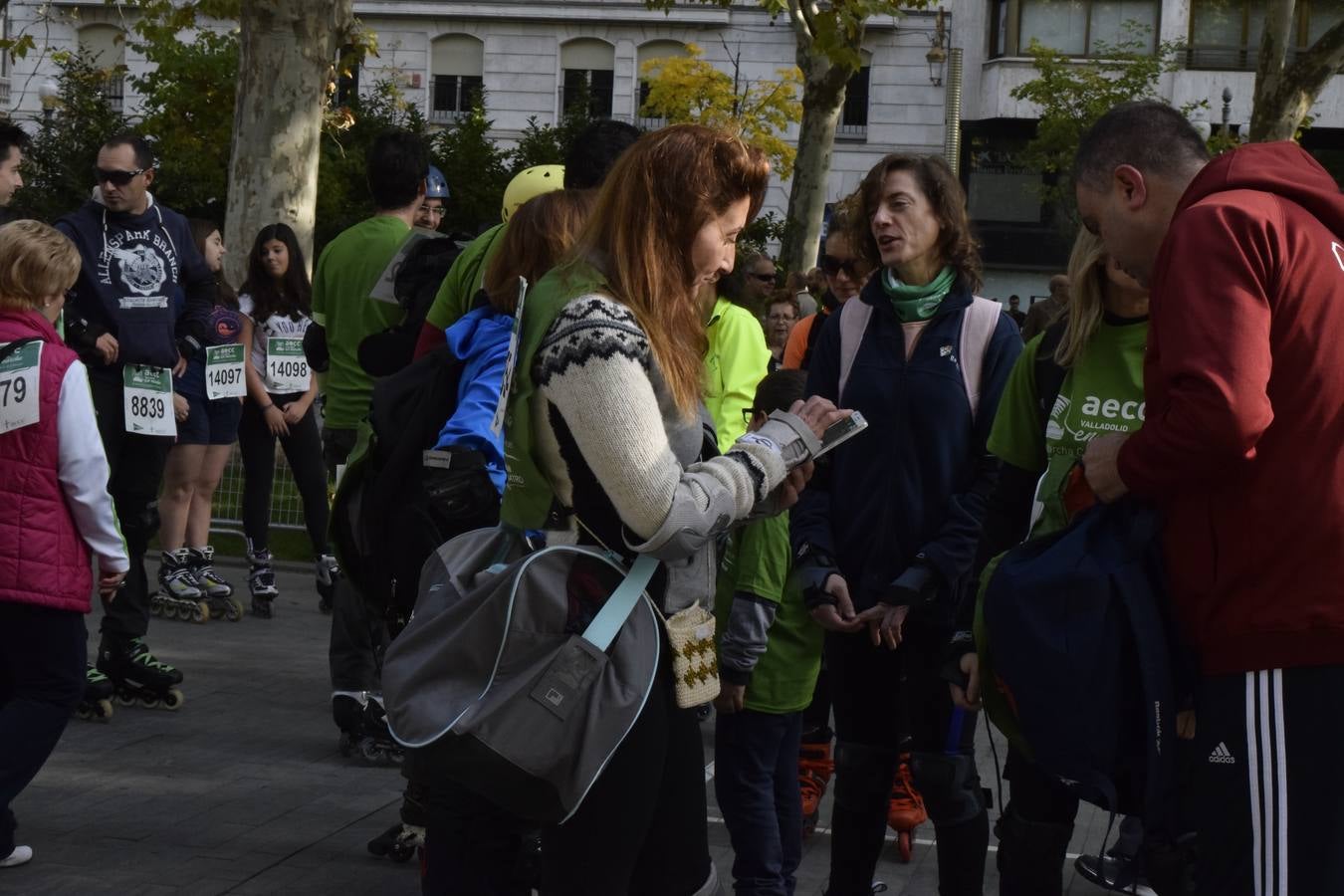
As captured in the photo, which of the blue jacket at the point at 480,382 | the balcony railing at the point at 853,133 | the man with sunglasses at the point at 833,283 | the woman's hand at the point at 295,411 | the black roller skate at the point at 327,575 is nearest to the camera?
the blue jacket at the point at 480,382

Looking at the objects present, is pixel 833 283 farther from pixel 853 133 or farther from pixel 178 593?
pixel 853 133

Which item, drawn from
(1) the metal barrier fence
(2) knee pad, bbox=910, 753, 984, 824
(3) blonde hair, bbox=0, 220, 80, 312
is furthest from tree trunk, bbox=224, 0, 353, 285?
(2) knee pad, bbox=910, 753, 984, 824

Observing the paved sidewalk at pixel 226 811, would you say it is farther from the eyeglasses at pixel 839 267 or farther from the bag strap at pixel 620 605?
the bag strap at pixel 620 605

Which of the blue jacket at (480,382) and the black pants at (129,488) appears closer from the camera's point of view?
the blue jacket at (480,382)

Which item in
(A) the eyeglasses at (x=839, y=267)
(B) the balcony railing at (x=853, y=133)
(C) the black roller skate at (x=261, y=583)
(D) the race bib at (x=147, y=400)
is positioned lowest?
(C) the black roller skate at (x=261, y=583)

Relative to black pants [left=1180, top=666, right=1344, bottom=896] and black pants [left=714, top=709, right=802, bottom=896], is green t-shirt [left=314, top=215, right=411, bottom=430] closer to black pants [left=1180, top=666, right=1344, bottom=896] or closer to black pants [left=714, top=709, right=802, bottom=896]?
black pants [left=714, top=709, right=802, bottom=896]

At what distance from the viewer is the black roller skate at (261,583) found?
9.75m

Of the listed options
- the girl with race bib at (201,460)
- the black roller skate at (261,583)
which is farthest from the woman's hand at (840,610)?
the black roller skate at (261,583)

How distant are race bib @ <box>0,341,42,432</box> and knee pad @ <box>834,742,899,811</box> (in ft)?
8.17

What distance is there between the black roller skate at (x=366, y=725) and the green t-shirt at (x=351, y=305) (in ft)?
3.47

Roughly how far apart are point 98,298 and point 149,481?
0.81m

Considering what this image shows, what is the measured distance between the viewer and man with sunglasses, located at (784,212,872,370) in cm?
743

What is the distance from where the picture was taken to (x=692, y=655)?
325 centimetres

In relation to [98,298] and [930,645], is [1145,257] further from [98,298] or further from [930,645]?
[98,298]
